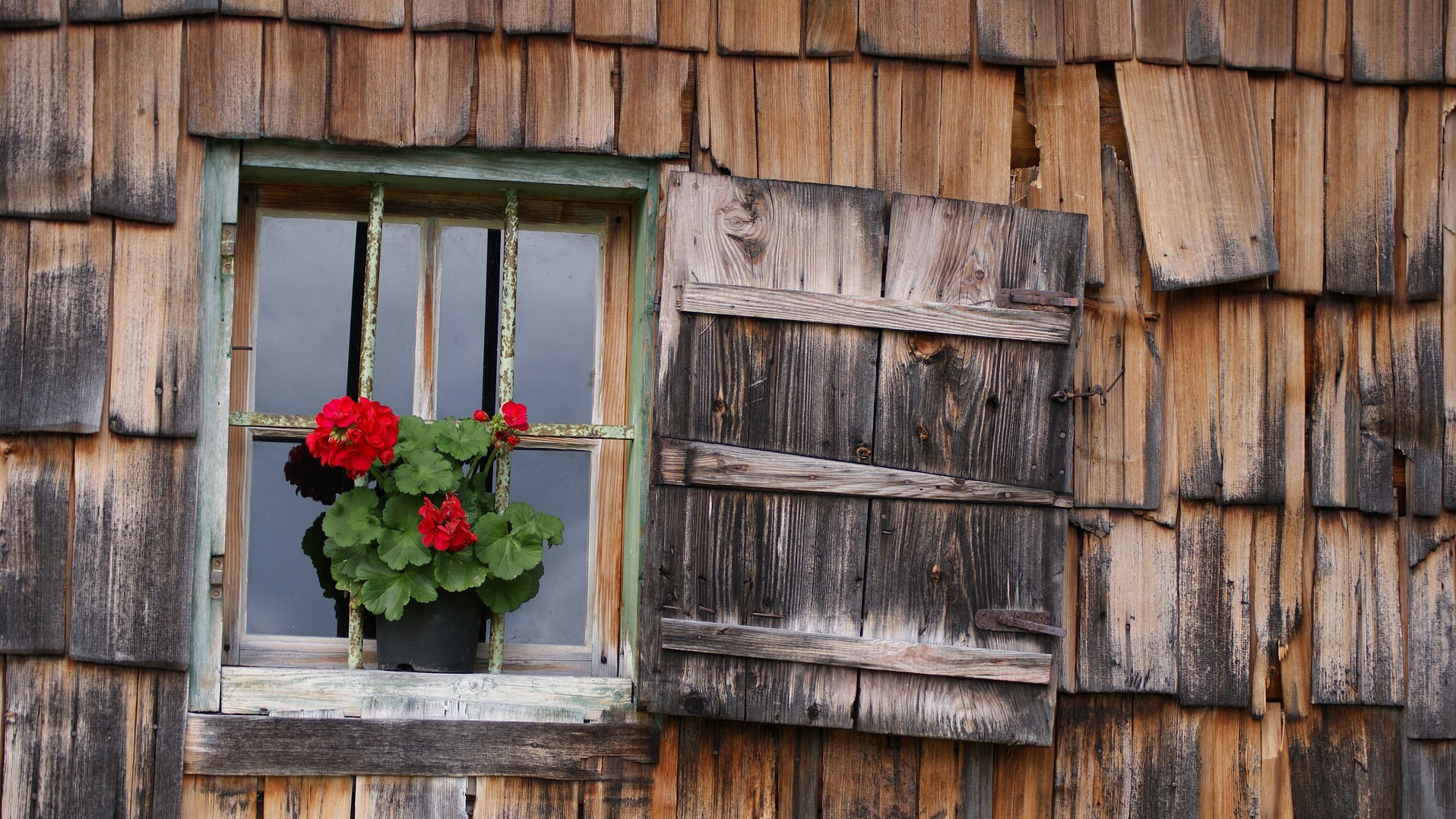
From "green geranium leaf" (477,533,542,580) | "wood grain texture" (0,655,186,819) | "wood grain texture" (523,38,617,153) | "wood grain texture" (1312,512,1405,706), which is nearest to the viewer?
"wood grain texture" (0,655,186,819)

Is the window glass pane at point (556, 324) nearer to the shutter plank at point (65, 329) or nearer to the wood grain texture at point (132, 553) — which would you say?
the wood grain texture at point (132, 553)

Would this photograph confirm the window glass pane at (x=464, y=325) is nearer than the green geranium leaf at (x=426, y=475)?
No

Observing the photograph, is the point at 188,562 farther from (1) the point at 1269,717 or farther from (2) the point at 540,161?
(1) the point at 1269,717

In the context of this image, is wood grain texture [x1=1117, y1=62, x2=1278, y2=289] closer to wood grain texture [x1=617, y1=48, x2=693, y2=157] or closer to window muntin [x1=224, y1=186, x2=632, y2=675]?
wood grain texture [x1=617, y1=48, x2=693, y2=157]

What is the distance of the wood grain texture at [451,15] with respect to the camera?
8.29 ft

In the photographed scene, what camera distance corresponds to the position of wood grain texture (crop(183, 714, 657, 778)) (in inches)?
94.0

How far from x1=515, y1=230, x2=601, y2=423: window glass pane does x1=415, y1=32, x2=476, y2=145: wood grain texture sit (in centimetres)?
33

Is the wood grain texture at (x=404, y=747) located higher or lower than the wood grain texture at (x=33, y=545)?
lower

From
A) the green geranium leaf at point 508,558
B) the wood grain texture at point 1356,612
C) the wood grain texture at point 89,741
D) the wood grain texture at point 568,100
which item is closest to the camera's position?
the wood grain texture at point 89,741

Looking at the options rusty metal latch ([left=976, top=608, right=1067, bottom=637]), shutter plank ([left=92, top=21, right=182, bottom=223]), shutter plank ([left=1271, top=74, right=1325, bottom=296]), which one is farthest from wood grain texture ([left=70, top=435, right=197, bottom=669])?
shutter plank ([left=1271, top=74, right=1325, bottom=296])

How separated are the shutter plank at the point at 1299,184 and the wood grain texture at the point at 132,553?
250cm

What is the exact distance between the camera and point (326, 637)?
8.57ft

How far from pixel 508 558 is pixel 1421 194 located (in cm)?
230

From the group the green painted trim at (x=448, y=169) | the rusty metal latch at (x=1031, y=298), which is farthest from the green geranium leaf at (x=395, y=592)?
the rusty metal latch at (x=1031, y=298)
